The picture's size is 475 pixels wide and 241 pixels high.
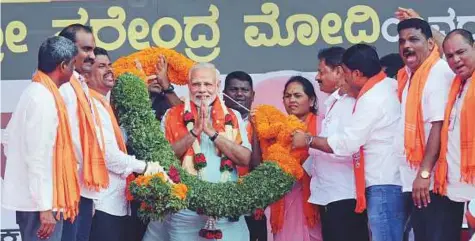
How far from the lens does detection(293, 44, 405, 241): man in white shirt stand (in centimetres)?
667

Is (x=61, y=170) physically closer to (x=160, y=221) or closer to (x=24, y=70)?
(x=160, y=221)

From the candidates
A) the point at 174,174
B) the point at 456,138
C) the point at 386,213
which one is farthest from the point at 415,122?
the point at 174,174

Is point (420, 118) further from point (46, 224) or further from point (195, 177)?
point (46, 224)

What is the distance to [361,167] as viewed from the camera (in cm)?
676

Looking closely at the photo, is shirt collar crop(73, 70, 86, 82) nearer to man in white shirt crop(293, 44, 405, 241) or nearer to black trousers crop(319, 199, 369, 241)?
man in white shirt crop(293, 44, 405, 241)

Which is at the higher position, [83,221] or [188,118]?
[188,118]

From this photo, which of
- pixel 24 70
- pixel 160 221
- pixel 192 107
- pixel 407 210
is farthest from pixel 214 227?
pixel 24 70

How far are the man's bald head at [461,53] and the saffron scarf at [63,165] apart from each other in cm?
224

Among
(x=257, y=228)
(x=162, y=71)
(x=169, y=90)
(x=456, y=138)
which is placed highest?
(x=162, y=71)

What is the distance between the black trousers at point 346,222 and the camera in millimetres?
6871

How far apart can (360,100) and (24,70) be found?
9.23 feet

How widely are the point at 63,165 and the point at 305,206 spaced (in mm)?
1937

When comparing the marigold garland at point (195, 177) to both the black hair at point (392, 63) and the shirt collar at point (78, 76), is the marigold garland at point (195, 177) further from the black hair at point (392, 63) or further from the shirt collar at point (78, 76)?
the black hair at point (392, 63)

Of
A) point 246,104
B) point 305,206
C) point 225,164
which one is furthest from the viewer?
point 246,104
